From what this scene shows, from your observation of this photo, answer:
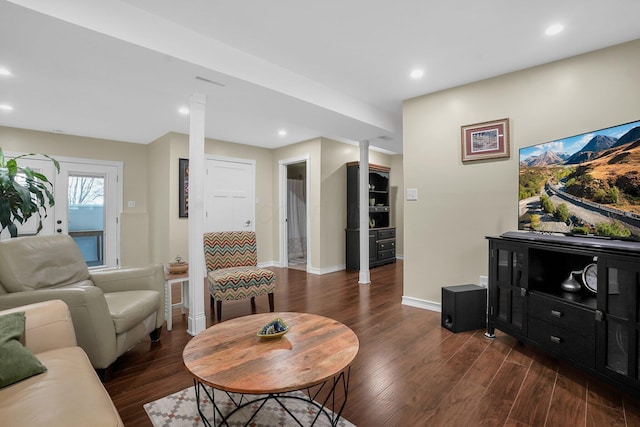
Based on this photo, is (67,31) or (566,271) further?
(566,271)

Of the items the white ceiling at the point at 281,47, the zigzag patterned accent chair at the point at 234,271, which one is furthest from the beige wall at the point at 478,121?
the zigzag patterned accent chair at the point at 234,271

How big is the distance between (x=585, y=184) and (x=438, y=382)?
1740mm

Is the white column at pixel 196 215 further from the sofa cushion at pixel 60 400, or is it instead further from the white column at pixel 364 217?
the white column at pixel 364 217

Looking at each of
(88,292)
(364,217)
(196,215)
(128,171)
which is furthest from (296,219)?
(88,292)

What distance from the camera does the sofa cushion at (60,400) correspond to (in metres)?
1.01

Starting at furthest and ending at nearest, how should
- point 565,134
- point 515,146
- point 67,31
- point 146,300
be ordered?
1. point 515,146
2. point 565,134
3. point 146,300
4. point 67,31

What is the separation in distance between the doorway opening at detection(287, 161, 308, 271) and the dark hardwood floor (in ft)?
12.9

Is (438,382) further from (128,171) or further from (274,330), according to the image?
(128,171)

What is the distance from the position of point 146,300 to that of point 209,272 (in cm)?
100

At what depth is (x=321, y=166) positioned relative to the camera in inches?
210

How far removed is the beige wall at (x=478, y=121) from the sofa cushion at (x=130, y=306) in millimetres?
2654

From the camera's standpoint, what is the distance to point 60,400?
1.11 m

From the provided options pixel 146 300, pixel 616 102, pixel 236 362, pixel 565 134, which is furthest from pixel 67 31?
pixel 616 102

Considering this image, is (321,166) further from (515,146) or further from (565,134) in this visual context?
(565,134)
